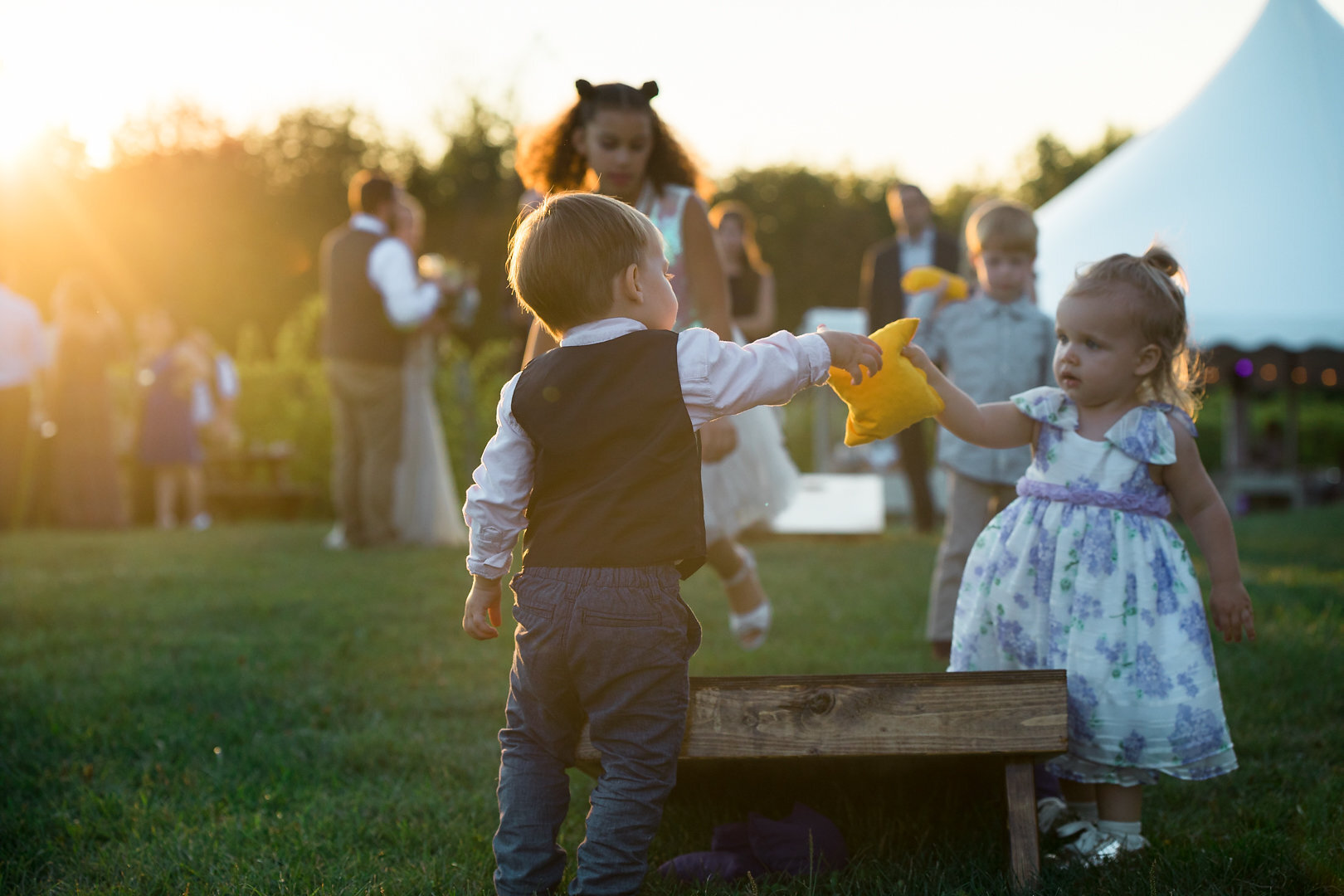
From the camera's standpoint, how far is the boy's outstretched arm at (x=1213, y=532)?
99.3 inches

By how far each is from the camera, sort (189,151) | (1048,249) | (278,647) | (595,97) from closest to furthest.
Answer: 1. (595,97)
2. (278,647)
3. (1048,249)
4. (189,151)

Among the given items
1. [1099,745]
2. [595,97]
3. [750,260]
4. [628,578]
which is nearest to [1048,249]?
[750,260]

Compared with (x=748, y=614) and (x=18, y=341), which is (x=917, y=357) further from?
(x=18, y=341)

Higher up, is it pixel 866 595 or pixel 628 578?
pixel 628 578

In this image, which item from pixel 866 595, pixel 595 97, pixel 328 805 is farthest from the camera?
pixel 866 595

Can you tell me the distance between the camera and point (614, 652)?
2092 millimetres

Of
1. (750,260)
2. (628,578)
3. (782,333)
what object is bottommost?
(628,578)

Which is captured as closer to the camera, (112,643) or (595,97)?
(595,97)

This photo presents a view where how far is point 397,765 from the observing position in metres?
3.24

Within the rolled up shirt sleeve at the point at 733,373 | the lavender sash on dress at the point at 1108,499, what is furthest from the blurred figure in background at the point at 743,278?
the rolled up shirt sleeve at the point at 733,373

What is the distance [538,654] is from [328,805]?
3.55 ft

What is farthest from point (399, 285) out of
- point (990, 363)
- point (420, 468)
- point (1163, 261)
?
point (1163, 261)

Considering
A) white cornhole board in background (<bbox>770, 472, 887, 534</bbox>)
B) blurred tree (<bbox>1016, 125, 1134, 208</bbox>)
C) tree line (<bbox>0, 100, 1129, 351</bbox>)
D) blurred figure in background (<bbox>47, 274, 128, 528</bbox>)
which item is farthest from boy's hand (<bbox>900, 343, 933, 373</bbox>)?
blurred tree (<bbox>1016, 125, 1134, 208</bbox>)

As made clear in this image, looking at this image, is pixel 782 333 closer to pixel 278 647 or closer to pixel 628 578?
pixel 628 578
